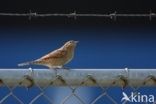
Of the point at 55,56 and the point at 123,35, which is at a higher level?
the point at 55,56

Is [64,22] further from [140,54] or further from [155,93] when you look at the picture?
[155,93]

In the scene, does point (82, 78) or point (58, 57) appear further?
point (58, 57)

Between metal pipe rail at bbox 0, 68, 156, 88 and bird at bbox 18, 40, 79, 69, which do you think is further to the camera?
bird at bbox 18, 40, 79, 69

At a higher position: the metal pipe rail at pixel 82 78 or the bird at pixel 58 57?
the metal pipe rail at pixel 82 78

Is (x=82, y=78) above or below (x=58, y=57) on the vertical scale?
above

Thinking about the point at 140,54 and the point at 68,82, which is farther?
the point at 140,54

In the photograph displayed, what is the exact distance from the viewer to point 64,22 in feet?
20.7

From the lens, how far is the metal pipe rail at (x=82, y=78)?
1381 mm

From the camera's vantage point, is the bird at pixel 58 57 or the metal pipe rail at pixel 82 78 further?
the bird at pixel 58 57

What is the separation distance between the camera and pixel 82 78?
54.7 inches

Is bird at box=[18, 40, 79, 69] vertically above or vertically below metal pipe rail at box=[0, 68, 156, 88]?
below

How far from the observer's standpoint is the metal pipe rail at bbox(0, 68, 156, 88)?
1.38 meters
